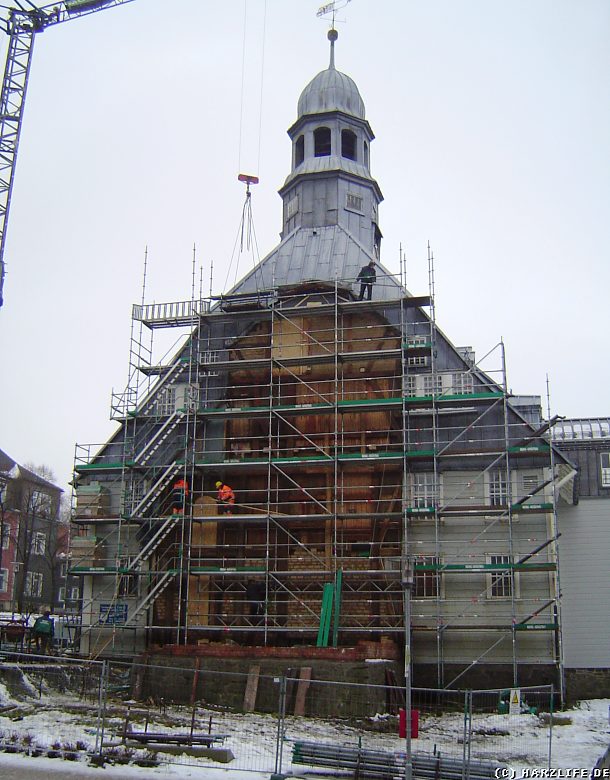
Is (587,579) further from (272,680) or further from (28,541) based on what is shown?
(28,541)

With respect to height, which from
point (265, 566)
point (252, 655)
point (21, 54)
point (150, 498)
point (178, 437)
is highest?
point (21, 54)

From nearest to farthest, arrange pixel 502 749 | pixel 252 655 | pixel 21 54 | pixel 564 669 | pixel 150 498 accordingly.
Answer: pixel 502 749, pixel 252 655, pixel 564 669, pixel 150 498, pixel 21 54

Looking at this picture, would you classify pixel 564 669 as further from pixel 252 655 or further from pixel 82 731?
pixel 82 731

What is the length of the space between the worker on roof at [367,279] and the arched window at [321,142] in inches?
395

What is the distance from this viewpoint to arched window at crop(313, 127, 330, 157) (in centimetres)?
4484

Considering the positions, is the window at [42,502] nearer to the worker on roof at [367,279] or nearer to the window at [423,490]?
the worker on roof at [367,279]

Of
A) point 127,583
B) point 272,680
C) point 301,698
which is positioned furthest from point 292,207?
point 301,698

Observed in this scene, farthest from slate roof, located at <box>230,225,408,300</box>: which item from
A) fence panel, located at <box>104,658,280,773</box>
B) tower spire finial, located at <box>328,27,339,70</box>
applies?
fence panel, located at <box>104,658,280,773</box>

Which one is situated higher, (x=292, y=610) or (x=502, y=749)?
(x=292, y=610)

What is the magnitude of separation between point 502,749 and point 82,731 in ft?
30.7

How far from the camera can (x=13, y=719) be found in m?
21.3

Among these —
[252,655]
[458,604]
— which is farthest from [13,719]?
[458,604]

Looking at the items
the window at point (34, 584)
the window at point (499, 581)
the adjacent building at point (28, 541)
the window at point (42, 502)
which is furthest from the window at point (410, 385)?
the window at point (34, 584)

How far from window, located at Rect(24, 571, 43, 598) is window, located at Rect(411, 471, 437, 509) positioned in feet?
162
